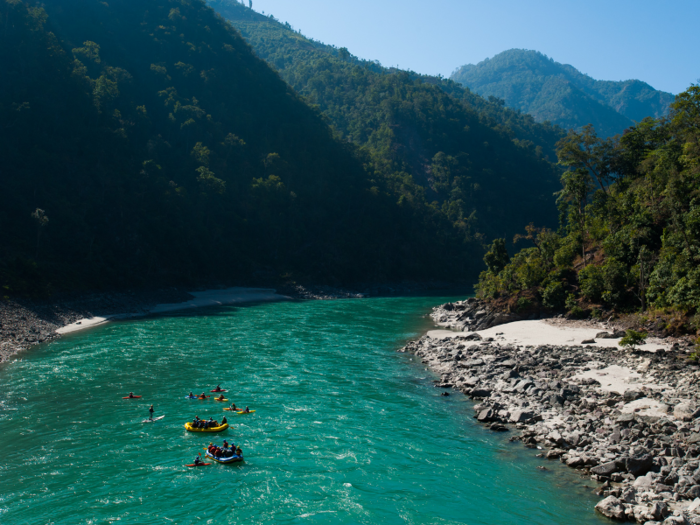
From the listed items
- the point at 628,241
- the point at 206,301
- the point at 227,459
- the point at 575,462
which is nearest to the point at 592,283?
the point at 628,241

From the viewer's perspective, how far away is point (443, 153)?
168000 mm

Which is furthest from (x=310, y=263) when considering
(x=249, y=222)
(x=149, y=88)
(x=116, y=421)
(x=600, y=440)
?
(x=600, y=440)

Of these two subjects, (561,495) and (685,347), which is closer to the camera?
(561,495)

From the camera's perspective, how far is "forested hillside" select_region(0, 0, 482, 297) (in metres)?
69.9

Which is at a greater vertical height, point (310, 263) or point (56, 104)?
point (56, 104)

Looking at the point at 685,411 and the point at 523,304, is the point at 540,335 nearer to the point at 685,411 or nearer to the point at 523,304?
the point at 523,304

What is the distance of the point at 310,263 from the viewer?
10481 centimetres

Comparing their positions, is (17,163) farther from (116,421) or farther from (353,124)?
(353,124)

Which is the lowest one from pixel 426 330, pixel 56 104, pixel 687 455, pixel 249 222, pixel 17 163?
pixel 426 330

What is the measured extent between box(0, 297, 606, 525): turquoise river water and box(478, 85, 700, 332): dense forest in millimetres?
19452

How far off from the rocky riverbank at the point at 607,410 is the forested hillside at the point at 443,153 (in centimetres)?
10707

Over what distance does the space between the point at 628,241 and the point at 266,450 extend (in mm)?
38032

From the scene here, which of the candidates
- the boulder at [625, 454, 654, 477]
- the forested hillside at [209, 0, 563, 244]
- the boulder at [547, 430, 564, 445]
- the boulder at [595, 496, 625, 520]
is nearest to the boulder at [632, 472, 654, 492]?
the boulder at [625, 454, 654, 477]

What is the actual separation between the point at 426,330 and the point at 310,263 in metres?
57.4
